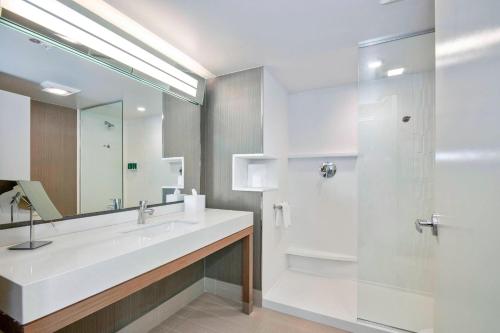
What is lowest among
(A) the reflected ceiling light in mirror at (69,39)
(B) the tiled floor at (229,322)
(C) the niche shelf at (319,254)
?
(B) the tiled floor at (229,322)

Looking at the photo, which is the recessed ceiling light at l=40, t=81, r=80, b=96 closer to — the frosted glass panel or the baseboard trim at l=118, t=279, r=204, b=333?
the frosted glass panel

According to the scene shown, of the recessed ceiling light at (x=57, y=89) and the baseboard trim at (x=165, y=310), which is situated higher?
the recessed ceiling light at (x=57, y=89)

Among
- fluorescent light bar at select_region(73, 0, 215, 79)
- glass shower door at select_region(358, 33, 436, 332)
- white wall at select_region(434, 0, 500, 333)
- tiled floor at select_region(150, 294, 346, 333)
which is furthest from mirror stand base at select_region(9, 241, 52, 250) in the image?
glass shower door at select_region(358, 33, 436, 332)

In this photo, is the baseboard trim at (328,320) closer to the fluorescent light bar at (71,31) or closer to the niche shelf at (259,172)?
the niche shelf at (259,172)

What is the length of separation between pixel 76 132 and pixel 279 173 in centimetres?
181

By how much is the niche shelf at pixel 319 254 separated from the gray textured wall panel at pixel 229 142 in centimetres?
74

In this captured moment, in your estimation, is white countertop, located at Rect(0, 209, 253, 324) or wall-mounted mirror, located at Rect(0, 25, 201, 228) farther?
wall-mounted mirror, located at Rect(0, 25, 201, 228)

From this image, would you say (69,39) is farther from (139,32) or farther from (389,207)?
(389,207)

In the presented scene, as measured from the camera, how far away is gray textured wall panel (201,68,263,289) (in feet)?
6.89

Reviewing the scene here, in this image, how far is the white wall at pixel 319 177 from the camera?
251 cm

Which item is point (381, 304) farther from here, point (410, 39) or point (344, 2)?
point (344, 2)

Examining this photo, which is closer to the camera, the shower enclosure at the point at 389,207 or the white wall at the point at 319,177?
the shower enclosure at the point at 389,207

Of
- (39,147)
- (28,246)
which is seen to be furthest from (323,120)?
(28,246)

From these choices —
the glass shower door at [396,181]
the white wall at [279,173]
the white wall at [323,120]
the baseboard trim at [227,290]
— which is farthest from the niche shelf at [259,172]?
the baseboard trim at [227,290]
